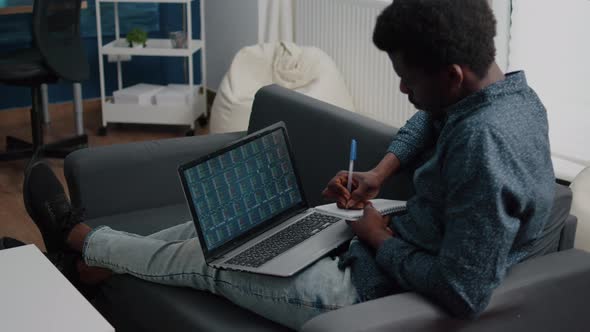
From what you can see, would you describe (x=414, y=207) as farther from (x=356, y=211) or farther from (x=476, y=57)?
(x=476, y=57)

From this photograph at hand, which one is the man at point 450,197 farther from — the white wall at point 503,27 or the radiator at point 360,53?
the radiator at point 360,53

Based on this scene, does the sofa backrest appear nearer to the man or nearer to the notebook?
the notebook

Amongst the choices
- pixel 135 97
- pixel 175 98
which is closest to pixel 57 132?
pixel 135 97

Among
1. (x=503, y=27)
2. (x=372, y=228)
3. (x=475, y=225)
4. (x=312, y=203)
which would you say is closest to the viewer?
(x=475, y=225)

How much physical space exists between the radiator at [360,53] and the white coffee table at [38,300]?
7.70 ft

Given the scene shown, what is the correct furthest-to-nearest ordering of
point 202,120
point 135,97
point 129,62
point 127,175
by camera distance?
point 129,62
point 202,120
point 135,97
point 127,175

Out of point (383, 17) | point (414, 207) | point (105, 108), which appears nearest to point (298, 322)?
point (414, 207)

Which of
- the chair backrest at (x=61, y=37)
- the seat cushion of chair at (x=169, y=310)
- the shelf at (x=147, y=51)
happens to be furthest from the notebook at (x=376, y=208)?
the shelf at (x=147, y=51)

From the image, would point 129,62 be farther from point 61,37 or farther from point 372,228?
point 372,228

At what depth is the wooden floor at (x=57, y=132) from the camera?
3.87 meters

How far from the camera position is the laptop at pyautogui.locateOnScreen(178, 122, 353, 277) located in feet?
6.07

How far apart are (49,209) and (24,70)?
69.3 inches

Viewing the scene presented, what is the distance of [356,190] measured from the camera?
78.5 inches

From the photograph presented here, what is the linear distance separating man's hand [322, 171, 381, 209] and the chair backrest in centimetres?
236
